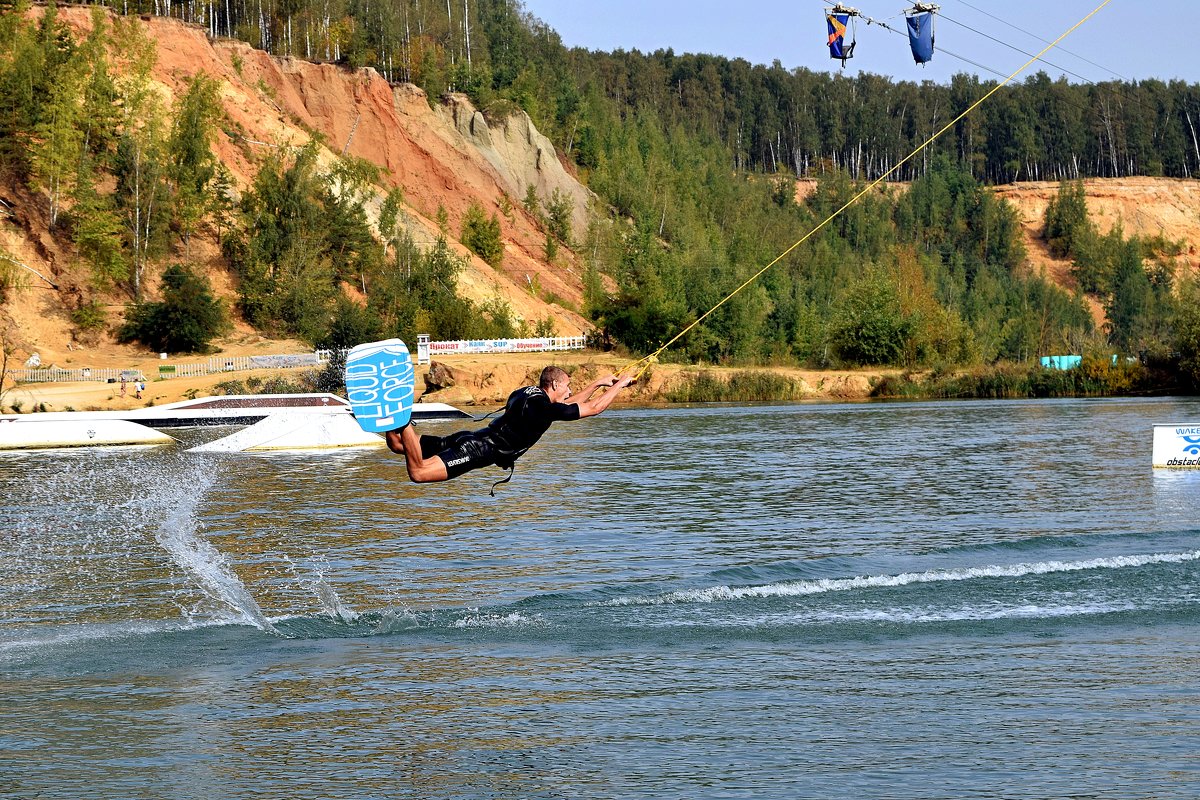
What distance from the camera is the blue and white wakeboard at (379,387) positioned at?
12.5 metres

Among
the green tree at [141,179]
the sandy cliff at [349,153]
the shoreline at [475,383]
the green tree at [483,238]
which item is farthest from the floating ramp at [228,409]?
the green tree at [483,238]

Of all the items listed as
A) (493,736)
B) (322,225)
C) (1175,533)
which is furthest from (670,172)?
(493,736)

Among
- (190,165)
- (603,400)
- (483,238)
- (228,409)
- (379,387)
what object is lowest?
(228,409)

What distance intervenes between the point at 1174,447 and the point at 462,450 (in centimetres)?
2302

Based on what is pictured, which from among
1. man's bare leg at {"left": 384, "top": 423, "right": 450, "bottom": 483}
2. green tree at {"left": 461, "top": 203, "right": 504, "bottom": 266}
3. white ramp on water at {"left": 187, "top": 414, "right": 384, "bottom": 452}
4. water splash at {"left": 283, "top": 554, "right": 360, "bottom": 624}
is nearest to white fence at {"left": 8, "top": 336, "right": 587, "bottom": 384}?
white ramp on water at {"left": 187, "top": 414, "right": 384, "bottom": 452}

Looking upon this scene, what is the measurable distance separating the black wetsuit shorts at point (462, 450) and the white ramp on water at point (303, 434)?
1169 inches

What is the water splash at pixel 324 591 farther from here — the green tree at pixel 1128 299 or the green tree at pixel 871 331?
the green tree at pixel 1128 299

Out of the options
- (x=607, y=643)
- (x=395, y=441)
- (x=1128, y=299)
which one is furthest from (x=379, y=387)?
(x=1128, y=299)

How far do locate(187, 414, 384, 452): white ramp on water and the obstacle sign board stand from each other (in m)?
24.8

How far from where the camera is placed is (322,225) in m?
82.6

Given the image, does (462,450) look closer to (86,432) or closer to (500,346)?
(86,432)

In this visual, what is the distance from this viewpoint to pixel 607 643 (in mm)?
13844

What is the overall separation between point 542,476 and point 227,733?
76.0ft

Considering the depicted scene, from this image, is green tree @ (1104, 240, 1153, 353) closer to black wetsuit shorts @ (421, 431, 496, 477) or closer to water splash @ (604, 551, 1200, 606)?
water splash @ (604, 551, 1200, 606)
